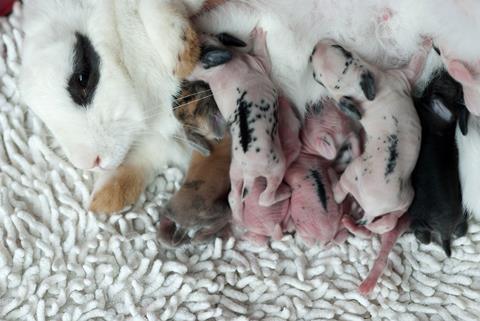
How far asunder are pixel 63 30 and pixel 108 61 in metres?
0.11

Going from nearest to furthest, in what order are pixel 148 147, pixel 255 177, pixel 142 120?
pixel 255 177, pixel 142 120, pixel 148 147

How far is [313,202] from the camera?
4.56 feet

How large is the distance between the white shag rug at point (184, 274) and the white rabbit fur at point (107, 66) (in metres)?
0.19

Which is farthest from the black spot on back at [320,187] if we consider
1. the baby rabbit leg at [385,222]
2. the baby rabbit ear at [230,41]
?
the baby rabbit ear at [230,41]

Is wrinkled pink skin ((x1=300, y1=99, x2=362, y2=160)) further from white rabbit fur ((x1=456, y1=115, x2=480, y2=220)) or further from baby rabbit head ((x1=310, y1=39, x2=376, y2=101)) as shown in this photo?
white rabbit fur ((x1=456, y1=115, x2=480, y2=220))

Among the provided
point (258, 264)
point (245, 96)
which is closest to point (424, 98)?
point (245, 96)

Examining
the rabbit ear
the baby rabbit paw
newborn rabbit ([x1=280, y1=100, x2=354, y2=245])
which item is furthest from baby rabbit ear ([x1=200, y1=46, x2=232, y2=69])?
the baby rabbit paw

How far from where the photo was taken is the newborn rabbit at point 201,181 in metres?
1.43

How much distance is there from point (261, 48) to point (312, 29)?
0.39ft

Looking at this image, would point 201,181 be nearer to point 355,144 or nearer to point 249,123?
point 249,123

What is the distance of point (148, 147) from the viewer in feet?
5.18

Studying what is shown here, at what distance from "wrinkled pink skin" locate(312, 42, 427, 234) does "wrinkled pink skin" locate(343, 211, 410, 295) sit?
1.7 inches

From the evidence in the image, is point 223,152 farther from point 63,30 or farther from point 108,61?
point 63,30

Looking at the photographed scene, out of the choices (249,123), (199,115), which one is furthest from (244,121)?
(199,115)
